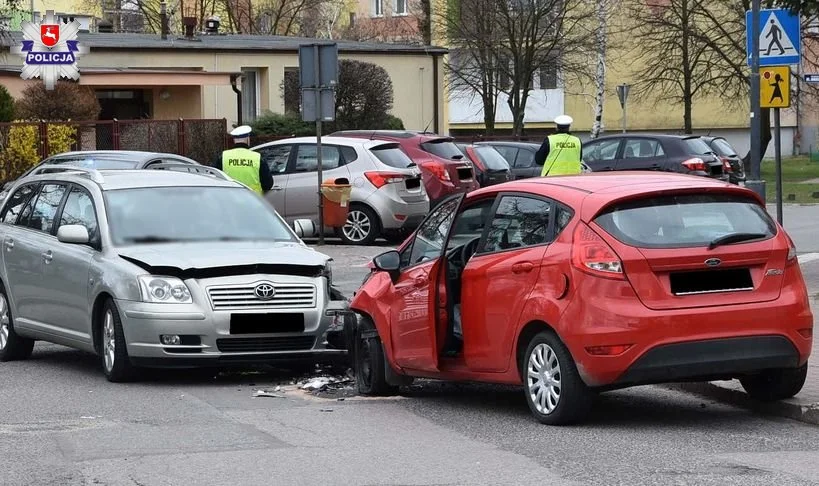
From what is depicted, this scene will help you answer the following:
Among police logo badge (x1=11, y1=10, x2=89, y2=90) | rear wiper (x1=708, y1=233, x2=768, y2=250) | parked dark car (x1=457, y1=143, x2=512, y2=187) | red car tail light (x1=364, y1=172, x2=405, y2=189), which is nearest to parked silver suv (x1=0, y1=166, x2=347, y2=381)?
rear wiper (x1=708, y1=233, x2=768, y2=250)

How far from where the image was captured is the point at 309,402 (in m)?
10.5

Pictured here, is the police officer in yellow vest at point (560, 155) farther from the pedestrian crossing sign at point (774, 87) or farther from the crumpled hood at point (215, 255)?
the crumpled hood at point (215, 255)

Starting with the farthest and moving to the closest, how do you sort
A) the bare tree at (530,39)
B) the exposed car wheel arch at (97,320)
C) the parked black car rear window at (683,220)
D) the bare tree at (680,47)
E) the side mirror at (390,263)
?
the bare tree at (530,39) < the bare tree at (680,47) < the exposed car wheel arch at (97,320) < the side mirror at (390,263) < the parked black car rear window at (683,220)

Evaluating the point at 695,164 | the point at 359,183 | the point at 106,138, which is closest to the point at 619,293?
the point at 359,183

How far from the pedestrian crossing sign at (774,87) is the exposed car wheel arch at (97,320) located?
741cm

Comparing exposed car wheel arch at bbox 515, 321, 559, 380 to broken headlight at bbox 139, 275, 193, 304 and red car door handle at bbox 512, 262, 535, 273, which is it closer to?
red car door handle at bbox 512, 262, 535, 273

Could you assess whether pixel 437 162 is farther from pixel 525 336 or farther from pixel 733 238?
pixel 733 238

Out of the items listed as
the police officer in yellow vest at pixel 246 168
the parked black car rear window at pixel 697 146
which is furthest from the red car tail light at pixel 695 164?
the police officer in yellow vest at pixel 246 168

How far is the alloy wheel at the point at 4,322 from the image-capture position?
1303 cm

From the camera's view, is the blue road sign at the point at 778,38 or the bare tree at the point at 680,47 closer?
the blue road sign at the point at 778,38

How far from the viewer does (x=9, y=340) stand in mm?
12969

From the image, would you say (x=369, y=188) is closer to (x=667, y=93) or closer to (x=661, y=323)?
(x=661, y=323)

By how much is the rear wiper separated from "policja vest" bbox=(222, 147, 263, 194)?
11.4 meters

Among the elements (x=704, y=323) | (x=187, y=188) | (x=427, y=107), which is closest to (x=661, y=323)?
(x=704, y=323)
